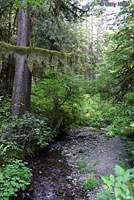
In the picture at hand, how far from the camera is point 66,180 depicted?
4590 millimetres

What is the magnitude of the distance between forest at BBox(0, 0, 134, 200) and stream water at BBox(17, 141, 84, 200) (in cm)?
2

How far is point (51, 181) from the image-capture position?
14.7ft

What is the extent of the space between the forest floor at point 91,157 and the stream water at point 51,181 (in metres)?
0.22

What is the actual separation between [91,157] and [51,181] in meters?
2.33

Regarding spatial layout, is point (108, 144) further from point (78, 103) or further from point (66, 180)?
point (66, 180)

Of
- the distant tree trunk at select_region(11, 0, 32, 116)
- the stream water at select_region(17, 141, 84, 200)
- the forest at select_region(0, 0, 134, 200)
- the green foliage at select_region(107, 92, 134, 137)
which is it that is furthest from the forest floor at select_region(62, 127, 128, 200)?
the distant tree trunk at select_region(11, 0, 32, 116)

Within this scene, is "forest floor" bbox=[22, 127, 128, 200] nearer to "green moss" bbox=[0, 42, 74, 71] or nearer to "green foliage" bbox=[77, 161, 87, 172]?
"green foliage" bbox=[77, 161, 87, 172]

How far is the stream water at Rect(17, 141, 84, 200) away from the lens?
3.77 metres

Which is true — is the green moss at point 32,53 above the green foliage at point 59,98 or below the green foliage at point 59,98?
above

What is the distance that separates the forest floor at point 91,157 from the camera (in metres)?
4.61

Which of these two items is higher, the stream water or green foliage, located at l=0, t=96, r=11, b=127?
green foliage, located at l=0, t=96, r=11, b=127

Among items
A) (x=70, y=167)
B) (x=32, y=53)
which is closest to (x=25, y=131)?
(x=70, y=167)

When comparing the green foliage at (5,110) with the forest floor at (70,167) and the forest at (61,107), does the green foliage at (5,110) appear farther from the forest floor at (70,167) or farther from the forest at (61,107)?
the forest floor at (70,167)

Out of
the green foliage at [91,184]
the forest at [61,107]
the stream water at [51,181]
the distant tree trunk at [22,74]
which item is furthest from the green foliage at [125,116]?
the distant tree trunk at [22,74]
